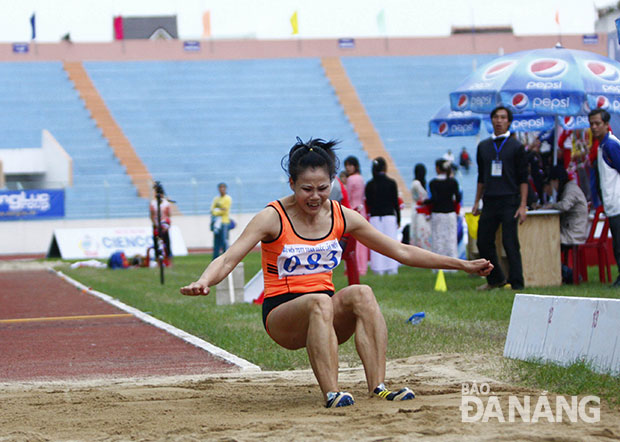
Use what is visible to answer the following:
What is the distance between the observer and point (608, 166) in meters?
12.4

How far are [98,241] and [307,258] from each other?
2523 cm

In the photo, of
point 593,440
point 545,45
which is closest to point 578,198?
point 593,440

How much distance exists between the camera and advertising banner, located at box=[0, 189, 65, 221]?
3256 centimetres

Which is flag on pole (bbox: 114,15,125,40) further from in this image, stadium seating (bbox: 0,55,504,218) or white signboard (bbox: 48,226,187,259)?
white signboard (bbox: 48,226,187,259)

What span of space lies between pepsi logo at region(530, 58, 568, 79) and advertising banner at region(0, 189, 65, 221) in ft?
71.8

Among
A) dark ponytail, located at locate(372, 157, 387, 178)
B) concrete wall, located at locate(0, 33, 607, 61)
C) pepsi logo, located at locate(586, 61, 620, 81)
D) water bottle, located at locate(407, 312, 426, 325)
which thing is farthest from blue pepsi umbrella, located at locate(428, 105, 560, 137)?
concrete wall, located at locate(0, 33, 607, 61)

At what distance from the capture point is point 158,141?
4000cm

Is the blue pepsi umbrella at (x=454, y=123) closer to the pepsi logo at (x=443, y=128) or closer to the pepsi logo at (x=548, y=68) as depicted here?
the pepsi logo at (x=443, y=128)

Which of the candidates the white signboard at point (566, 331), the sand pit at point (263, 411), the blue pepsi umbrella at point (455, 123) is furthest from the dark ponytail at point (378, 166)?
the sand pit at point (263, 411)

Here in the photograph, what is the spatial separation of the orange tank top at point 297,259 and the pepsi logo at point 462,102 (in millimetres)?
8801

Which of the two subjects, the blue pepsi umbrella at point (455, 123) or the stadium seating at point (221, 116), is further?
the stadium seating at point (221, 116)

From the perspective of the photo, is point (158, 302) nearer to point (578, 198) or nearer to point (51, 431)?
point (578, 198)

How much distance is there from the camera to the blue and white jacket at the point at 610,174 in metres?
12.2

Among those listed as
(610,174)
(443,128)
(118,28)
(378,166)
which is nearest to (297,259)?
(610,174)
